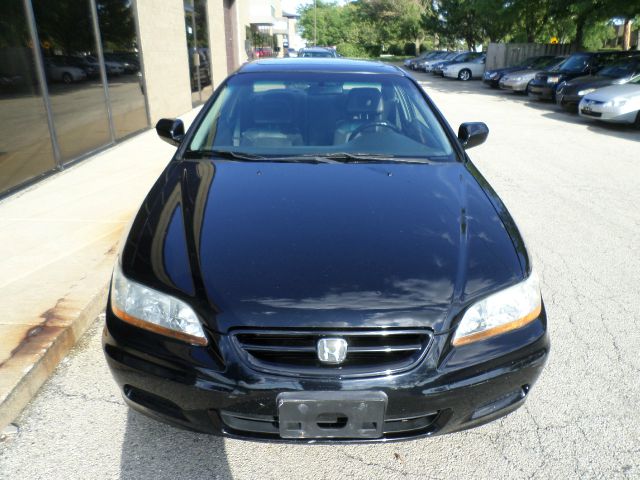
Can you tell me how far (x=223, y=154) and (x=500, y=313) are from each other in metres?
1.82

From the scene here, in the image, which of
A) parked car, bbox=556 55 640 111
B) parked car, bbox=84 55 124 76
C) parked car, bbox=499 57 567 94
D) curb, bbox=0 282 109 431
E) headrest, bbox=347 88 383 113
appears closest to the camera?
curb, bbox=0 282 109 431

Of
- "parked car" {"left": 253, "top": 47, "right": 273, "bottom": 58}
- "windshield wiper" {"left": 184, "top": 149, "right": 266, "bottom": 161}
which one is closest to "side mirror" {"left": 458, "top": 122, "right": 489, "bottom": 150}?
"windshield wiper" {"left": 184, "top": 149, "right": 266, "bottom": 161}

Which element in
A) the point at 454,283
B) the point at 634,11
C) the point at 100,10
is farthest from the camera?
the point at 634,11

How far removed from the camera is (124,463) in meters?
2.21

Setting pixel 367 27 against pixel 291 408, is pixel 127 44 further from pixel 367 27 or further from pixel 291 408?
pixel 367 27

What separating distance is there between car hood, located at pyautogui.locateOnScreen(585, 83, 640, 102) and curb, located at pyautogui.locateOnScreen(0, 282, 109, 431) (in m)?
11.0

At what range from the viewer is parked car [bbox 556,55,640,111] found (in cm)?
1285

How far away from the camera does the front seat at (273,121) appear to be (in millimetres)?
3238

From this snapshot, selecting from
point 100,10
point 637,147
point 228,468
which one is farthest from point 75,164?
point 637,147

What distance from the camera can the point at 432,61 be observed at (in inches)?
1383

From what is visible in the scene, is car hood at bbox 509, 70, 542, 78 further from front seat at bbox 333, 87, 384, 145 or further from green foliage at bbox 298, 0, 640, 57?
front seat at bbox 333, 87, 384, 145

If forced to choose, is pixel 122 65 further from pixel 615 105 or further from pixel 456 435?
pixel 615 105

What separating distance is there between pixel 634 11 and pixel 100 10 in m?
18.8

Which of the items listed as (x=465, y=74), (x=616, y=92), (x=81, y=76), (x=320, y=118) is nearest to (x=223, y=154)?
(x=320, y=118)
